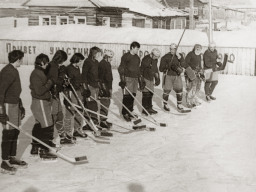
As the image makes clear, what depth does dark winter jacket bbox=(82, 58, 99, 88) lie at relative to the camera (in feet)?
27.4

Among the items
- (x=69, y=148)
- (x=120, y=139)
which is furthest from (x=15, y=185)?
(x=120, y=139)

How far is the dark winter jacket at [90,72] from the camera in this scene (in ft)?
27.4

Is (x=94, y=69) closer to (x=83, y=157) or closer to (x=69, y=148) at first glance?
(x=69, y=148)

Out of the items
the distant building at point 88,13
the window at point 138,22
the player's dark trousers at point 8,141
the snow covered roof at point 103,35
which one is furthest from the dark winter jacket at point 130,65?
the window at point 138,22

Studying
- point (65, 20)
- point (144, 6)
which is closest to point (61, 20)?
point (65, 20)

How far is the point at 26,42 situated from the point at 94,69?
55.3ft

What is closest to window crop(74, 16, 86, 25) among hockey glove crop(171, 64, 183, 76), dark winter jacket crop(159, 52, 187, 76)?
dark winter jacket crop(159, 52, 187, 76)

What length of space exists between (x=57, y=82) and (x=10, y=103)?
1336mm

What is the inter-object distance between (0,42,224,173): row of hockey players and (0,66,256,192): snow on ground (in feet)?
1.32

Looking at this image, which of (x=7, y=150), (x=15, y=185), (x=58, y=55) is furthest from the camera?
(x=58, y=55)

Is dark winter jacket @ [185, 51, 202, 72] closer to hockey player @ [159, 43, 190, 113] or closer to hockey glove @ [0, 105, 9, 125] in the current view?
hockey player @ [159, 43, 190, 113]

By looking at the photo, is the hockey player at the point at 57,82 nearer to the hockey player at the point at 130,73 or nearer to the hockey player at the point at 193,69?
the hockey player at the point at 130,73

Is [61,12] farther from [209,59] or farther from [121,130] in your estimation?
[121,130]

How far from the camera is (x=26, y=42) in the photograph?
2419cm
